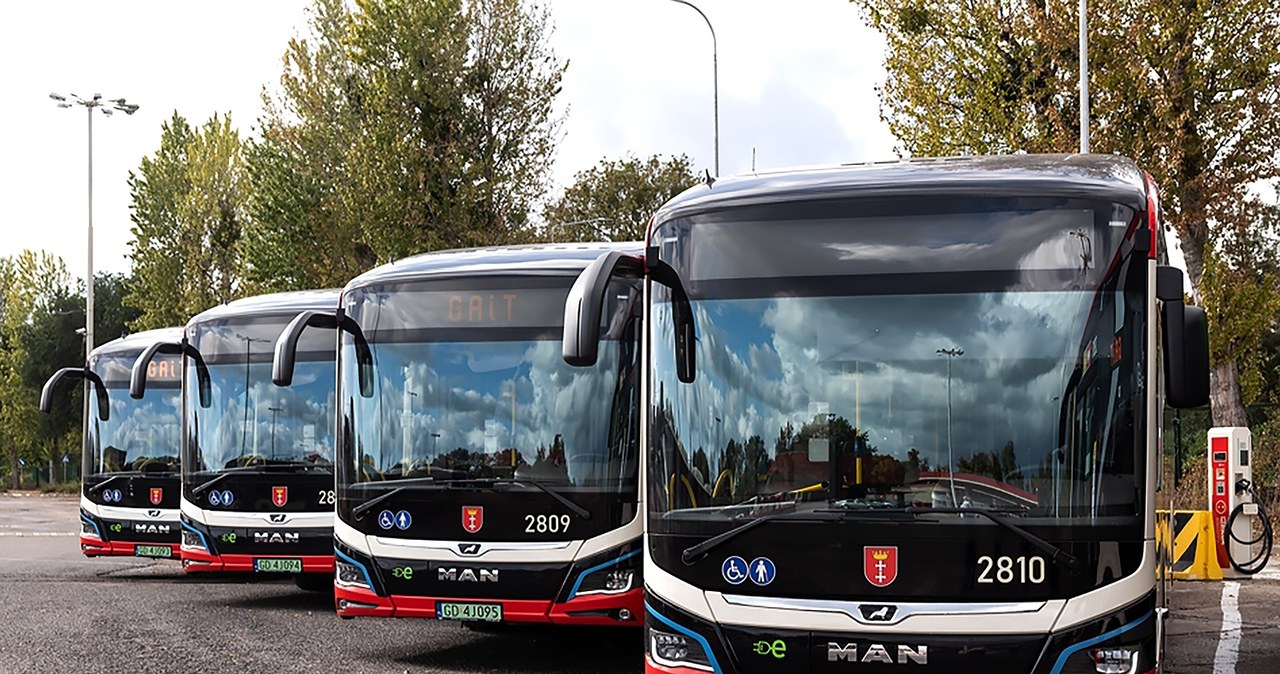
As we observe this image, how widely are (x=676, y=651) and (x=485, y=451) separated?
367cm

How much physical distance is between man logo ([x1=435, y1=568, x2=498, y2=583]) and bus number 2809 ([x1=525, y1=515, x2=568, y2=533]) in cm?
40

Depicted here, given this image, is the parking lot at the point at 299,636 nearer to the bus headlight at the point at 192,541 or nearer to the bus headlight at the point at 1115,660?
the bus headlight at the point at 192,541

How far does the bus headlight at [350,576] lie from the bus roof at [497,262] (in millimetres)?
2059

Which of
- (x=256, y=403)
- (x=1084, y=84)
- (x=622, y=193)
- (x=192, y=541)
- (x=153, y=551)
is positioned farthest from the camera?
(x=622, y=193)

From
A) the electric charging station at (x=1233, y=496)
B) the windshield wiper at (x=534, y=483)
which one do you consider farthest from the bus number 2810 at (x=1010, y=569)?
the electric charging station at (x=1233, y=496)

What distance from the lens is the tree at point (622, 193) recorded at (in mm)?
51938

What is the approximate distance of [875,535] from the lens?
23.6 ft

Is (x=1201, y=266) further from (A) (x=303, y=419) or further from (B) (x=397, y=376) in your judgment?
(B) (x=397, y=376)

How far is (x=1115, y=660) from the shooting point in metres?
6.91

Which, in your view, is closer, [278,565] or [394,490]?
[394,490]

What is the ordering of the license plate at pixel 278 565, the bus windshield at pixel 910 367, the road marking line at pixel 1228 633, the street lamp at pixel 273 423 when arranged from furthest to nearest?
1. the street lamp at pixel 273 423
2. the license plate at pixel 278 565
3. the road marking line at pixel 1228 633
4. the bus windshield at pixel 910 367

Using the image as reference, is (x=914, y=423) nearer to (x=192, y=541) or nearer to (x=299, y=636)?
(x=299, y=636)

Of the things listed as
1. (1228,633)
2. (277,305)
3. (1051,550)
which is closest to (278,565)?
(277,305)

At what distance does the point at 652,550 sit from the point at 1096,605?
2.14m
